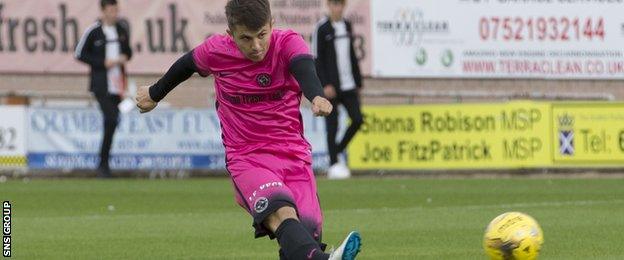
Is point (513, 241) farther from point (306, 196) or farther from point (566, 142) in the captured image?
point (566, 142)

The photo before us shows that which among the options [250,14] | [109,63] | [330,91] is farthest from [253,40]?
[109,63]

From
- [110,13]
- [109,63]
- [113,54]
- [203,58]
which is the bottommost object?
[203,58]

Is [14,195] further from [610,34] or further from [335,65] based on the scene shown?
[610,34]

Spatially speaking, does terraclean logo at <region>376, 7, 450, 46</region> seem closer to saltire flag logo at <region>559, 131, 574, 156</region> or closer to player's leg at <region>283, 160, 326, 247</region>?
saltire flag logo at <region>559, 131, 574, 156</region>

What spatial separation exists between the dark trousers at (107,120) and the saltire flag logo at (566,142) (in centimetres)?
599

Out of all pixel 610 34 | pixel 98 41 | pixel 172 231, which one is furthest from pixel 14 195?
pixel 610 34

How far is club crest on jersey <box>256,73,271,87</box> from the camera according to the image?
9.23 meters

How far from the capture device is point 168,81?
9.62 metres

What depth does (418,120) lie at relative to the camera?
23.2m

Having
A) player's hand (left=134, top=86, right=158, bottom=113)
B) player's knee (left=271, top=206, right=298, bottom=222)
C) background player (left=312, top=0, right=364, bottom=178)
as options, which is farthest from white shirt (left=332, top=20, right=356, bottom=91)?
player's knee (left=271, top=206, right=298, bottom=222)

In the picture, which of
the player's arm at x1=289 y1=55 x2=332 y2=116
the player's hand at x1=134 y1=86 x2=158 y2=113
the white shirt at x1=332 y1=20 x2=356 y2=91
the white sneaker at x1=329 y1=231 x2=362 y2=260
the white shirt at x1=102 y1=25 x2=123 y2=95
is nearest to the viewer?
the white sneaker at x1=329 y1=231 x2=362 y2=260

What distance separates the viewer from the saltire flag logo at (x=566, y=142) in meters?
22.3

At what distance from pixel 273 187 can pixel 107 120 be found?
13496mm

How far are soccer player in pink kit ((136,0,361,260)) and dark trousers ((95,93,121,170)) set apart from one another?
12.6 metres
